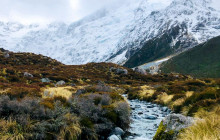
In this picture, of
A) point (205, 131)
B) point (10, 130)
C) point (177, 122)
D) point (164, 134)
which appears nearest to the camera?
point (205, 131)

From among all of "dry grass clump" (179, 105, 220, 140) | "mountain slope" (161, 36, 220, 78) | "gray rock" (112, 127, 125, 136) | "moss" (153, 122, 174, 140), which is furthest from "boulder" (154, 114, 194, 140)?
"mountain slope" (161, 36, 220, 78)

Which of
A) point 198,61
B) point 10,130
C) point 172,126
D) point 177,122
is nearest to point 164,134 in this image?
point 172,126

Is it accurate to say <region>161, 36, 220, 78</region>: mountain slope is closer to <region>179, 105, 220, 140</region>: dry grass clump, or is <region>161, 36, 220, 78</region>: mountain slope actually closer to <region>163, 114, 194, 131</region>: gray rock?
<region>163, 114, 194, 131</region>: gray rock

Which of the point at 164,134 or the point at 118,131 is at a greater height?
the point at 164,134

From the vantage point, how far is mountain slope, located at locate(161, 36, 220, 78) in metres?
137

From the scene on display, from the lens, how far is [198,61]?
5920 inches

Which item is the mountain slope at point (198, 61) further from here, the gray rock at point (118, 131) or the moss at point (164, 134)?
the moss at point (164, 134)

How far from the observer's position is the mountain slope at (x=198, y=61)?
137 metres

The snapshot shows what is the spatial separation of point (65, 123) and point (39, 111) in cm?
127

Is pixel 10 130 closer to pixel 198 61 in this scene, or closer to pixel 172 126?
pixel 172 126

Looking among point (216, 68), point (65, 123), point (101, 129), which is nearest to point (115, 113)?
point (101, 129)

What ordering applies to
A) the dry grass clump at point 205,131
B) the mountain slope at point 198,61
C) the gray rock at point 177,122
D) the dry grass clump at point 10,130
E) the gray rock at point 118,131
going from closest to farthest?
1. the dry grass clump at point 205,131
2. the dry grass clump at point 10,130
3. the gray rock at point 177,122
4. the gray rock at point 118,131
5. the mountain slope at point 198,61

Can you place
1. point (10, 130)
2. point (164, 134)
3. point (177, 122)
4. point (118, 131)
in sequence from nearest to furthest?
point (164, 134) → point (10, 130) → point (177, 122) → point (118, 131)

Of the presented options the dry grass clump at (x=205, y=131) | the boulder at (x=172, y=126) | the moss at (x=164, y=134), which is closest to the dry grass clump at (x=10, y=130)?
the moss at (x=164, y=134)
